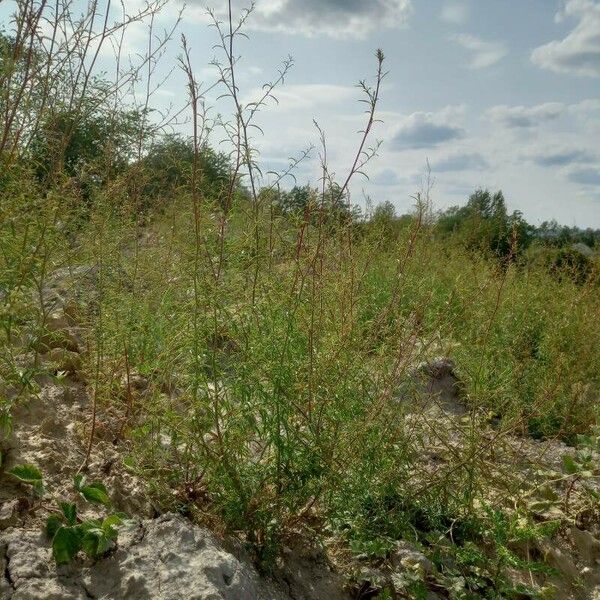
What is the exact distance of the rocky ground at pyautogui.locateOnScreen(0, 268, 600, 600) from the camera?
2543mm

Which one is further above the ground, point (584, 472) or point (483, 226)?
point (483, 226)

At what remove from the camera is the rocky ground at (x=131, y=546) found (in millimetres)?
2543

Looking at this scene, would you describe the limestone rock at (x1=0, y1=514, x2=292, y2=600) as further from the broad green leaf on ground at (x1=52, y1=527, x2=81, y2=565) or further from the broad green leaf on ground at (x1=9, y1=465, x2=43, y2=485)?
the broad green leaf on ground at (x1=9, y1=465, x2=43, y2=485)

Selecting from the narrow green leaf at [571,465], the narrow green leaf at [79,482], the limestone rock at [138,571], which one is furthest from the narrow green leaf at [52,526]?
the narrow green leaf at [571,465]

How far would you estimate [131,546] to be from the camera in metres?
2.71

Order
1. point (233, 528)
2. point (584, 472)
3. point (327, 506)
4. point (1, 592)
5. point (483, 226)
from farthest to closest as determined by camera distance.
Answer: 1. point (483, 226)
2. point (584, 472)
3. point (327, 506)
4. point (233, 528)
5. point (1, 592)

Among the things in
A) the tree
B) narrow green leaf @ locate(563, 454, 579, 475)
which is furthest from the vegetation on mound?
the tree

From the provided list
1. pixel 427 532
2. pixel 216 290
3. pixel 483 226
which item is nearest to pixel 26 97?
pixel 216 290

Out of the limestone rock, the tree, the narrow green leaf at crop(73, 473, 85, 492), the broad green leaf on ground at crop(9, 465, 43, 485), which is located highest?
the tree

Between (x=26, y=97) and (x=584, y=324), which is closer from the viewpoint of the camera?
(x=26, y=97)

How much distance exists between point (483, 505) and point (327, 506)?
0.75 metres

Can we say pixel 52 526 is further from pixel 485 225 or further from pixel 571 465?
pixel 485 225

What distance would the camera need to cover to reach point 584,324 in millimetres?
6941

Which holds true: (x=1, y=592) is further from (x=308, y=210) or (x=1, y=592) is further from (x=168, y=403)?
(x=308, y=210)
